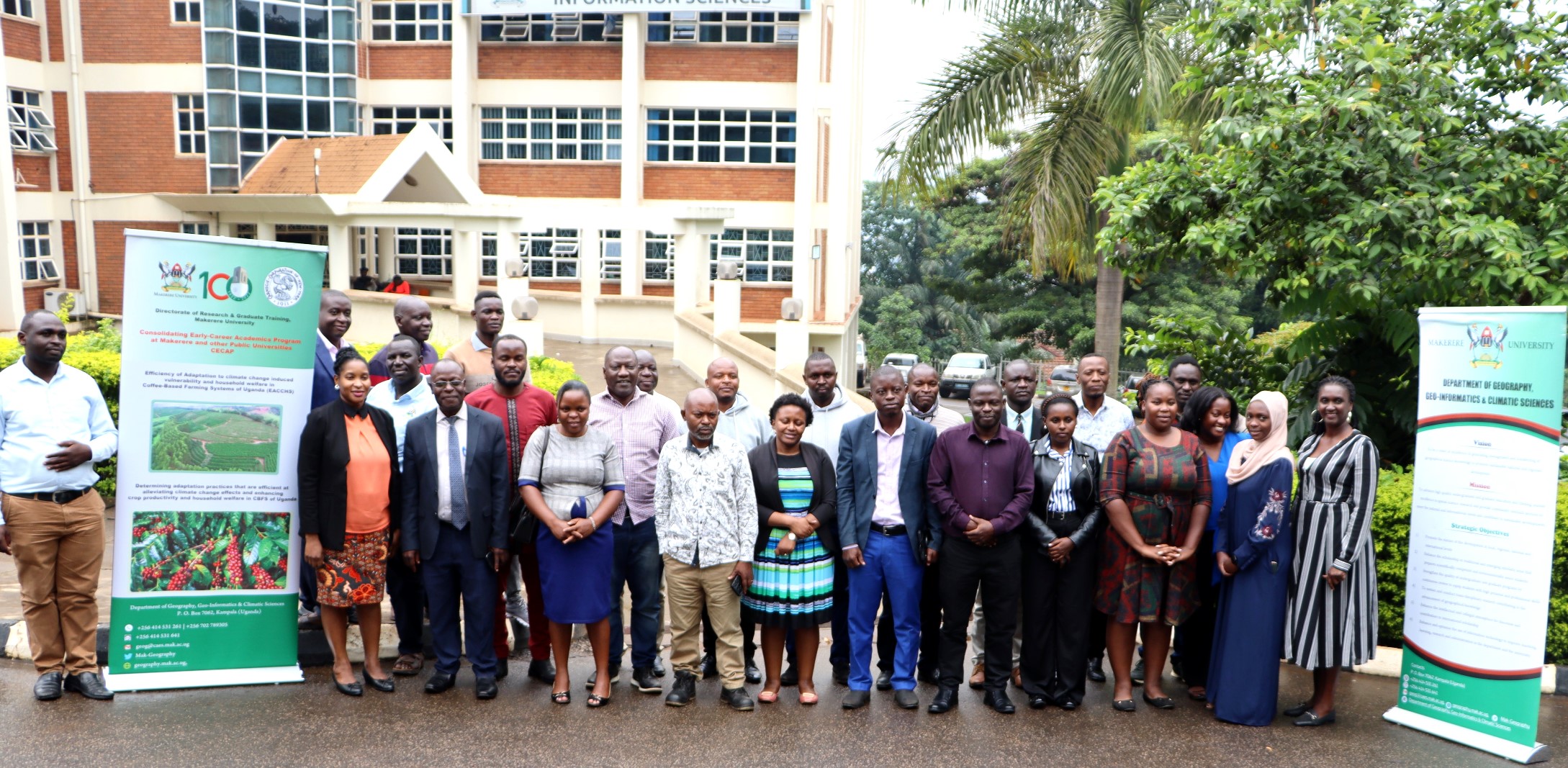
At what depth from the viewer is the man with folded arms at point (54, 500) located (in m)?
5.86

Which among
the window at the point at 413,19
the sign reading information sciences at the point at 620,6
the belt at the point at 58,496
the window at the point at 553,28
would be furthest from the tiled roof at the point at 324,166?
the belt at the point at 58,496

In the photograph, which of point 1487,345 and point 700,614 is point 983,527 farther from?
point 1487,345

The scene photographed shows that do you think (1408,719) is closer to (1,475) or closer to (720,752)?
(720,752)

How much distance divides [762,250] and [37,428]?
72.5 feet

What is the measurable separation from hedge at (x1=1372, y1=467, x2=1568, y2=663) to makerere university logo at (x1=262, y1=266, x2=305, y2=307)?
19.1ft

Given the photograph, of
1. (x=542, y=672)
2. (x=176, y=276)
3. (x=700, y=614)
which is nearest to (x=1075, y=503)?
(x=700, y=614)

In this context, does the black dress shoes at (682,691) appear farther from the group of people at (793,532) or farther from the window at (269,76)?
the window at (269,76)

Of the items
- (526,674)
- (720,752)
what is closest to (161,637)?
(526,674)

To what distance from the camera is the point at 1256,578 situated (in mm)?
6129

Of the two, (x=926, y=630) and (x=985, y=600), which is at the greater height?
(x=985, y=600)

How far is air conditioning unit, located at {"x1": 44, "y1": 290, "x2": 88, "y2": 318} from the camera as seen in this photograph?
2489 centimetres

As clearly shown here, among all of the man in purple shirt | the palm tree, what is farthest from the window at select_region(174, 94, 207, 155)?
the man in purple shirt

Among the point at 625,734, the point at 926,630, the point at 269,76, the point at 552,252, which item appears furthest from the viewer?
the point at 552,252

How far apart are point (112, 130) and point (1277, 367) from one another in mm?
24497
